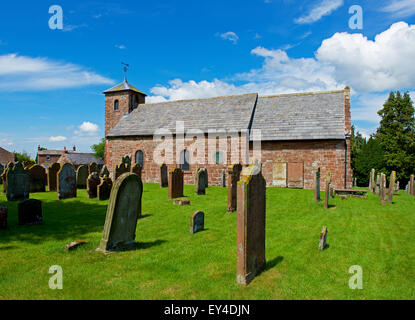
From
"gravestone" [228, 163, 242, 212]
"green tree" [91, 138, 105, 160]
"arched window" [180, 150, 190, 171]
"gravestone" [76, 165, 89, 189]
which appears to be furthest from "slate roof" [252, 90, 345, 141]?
"green tree" [91, 138, 105, 160]

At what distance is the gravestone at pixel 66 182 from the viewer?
41.4 feet

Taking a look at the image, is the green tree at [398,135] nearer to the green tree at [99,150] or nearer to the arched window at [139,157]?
the arched window at [139,157]

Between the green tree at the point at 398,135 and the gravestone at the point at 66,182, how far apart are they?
107 ft

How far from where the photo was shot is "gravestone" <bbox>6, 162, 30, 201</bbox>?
1170 cm

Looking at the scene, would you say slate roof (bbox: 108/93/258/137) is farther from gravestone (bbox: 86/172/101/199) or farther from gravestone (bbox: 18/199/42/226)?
gravestone (bbox: 18/199/42/226)

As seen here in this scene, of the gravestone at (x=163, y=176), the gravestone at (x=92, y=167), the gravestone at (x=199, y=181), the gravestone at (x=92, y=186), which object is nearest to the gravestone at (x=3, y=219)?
the gravestone at (x=92, y=186)

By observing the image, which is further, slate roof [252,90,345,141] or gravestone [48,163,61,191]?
slate roof [252,90,345,141]

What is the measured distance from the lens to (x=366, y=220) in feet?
31.0

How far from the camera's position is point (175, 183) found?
533 inches

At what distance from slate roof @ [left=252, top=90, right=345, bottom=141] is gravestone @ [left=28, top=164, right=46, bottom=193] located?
14.6 m

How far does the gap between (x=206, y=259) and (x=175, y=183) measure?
8051mm

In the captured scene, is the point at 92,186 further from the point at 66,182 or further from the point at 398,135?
the point at 398,135
